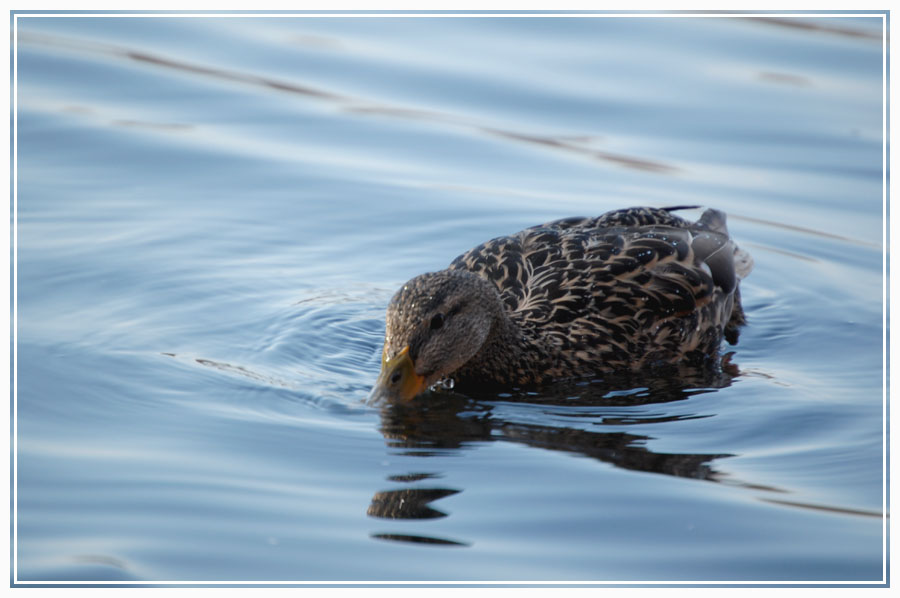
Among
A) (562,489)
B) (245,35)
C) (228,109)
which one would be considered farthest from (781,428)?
(245,35)

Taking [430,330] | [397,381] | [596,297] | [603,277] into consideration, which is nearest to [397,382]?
[397,381]

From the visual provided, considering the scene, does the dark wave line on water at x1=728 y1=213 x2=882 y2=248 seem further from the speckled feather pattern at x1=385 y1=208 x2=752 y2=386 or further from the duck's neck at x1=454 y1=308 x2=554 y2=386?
the duck's neck at x1=454 y1=308 x2=554 y2=386

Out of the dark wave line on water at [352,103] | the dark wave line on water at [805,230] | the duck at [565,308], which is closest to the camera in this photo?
the duck at [565,308]

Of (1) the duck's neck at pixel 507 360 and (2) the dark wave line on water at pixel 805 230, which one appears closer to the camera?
(1) the duck's neck at pixel 507 360

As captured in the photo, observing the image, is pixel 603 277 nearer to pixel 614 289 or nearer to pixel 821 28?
pixel 614 289

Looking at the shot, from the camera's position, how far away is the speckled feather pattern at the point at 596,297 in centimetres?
765

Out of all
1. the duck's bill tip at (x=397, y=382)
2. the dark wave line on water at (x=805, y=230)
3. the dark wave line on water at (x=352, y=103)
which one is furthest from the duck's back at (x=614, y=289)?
the dark wave line on water at (x=352, y=103)

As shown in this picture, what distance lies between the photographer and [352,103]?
12.9 metres

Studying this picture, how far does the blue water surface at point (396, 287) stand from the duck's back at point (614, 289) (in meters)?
0.36

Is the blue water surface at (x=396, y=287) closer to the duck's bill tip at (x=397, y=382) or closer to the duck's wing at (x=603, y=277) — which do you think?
the duck's bill tip at (x=397, y=382)

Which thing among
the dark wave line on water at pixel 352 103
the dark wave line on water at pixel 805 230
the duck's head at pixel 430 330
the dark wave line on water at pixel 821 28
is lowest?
the duck's head at pixel 430 330

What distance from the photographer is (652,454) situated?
21.2 ft

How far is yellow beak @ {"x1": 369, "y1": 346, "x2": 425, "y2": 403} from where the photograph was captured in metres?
6.88

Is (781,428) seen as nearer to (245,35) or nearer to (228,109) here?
(228,109)
